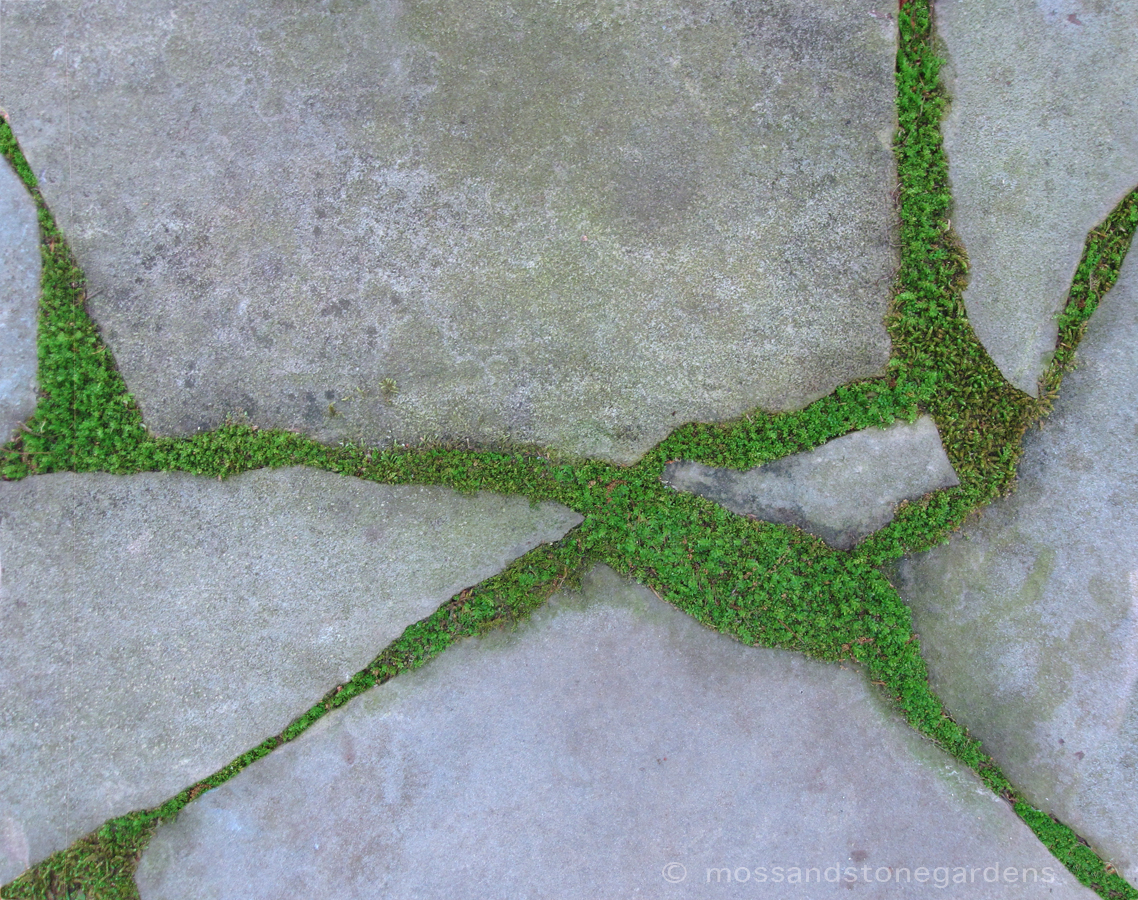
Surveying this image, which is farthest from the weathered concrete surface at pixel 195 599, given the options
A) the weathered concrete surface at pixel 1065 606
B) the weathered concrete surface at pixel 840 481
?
the weathered concrete surface at pixel 1065 606

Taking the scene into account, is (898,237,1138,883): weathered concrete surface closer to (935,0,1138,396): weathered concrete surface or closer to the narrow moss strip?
(935,0,1138,396): weathered concrete surface

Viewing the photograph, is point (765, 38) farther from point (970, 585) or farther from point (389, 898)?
point (389, 898)

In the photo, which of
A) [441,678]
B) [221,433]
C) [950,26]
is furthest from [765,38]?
[441,678]

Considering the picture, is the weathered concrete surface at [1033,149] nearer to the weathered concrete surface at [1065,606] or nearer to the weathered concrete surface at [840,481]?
the weathered concrete surface at [1065,606]

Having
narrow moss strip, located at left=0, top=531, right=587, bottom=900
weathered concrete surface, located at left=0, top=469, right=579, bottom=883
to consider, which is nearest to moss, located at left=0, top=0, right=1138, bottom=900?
narrow moss strip, located at left=0, top=531, right=587, bottom=900

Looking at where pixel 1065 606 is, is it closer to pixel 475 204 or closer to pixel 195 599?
pixel 475 204

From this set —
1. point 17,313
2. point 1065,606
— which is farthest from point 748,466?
point 17,313
